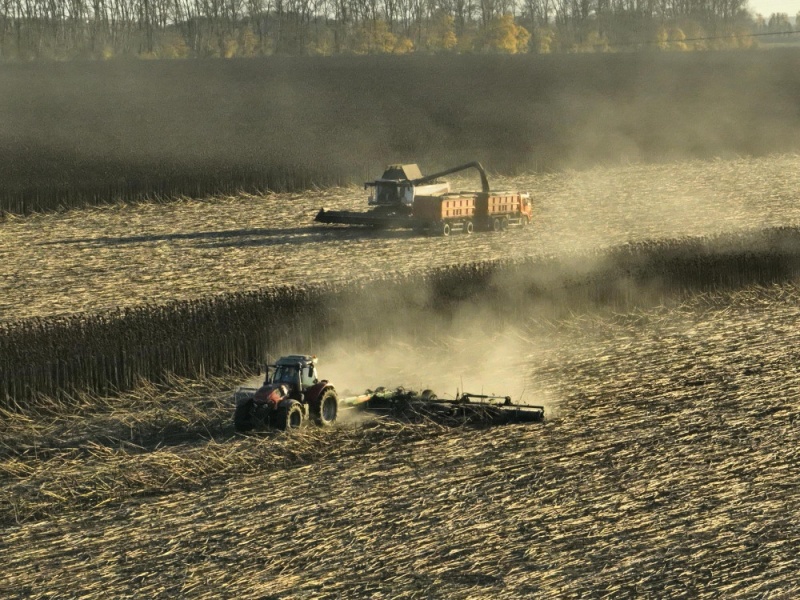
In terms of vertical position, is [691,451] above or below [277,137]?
below

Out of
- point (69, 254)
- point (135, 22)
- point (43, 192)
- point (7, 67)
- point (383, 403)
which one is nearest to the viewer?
point (383, 403)

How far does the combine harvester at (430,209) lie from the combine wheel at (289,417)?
18.9 m

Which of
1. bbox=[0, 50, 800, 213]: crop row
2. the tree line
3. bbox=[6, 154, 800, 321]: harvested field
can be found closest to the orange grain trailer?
Result: bbox=[6, 154, 800, 321]: harvested field

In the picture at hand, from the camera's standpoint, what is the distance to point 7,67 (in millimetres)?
90000

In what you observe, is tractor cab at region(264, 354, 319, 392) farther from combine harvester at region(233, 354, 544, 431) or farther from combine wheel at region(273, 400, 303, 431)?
combine wheel at region(273, 400, 303, 431)

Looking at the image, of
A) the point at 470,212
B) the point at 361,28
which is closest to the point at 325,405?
the point at 470,212

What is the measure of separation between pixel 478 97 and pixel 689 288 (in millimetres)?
50870

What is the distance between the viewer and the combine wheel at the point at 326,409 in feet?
67.1

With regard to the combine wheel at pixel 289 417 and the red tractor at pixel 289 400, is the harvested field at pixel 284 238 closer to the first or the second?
the red tractor at pixel 289 400

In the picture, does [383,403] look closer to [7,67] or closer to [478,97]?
[478,97]

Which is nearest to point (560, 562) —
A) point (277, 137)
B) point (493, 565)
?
point (493, 565)

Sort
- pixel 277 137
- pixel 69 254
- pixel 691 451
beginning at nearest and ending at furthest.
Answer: pixel 691 451
pixel 69 254
pixel 277 137

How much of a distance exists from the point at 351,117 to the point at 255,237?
3671 cm

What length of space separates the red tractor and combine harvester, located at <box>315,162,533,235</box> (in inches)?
709
